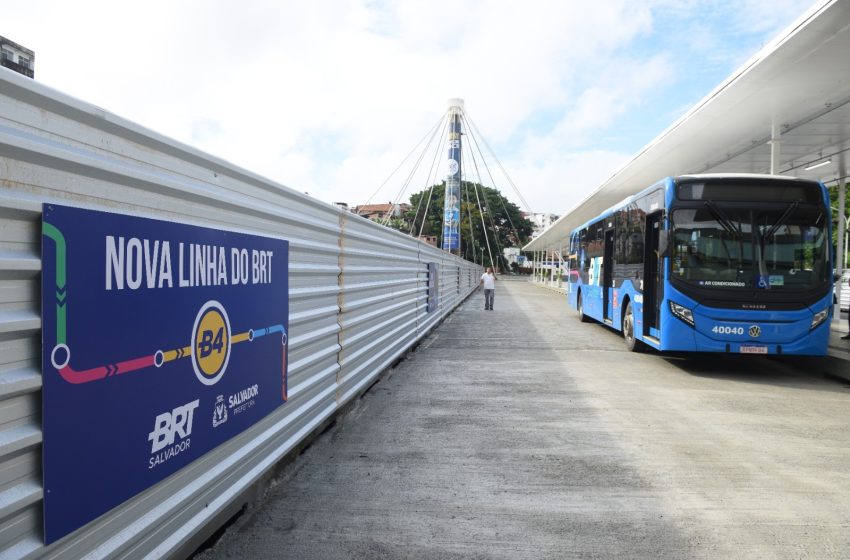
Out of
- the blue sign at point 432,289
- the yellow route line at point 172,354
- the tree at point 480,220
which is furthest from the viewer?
the tree at point 480,220

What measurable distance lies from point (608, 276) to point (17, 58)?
1286 cm

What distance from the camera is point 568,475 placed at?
461cm

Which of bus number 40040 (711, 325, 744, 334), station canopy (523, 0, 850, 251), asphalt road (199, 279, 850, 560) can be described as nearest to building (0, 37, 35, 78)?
asphalt road (199, 279, 850, 560)

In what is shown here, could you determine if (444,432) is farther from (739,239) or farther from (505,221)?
(505,221)

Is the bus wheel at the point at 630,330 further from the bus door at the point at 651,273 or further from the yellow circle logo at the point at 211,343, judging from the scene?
the yellow circle logo at the point at 211,343

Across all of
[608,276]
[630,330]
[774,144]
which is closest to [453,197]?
[608,276]

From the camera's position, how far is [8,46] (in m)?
2.53

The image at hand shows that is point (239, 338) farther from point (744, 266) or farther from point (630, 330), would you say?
point (630, 330)

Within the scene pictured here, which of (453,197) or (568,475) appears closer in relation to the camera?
(568,475)

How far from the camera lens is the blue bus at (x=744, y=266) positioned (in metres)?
8.63

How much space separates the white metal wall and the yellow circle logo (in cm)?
43

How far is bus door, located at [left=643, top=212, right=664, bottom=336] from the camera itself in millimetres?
9914

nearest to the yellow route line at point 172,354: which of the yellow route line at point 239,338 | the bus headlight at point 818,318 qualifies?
the yellow route line at point 239,338

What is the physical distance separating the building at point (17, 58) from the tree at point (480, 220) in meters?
82.4
